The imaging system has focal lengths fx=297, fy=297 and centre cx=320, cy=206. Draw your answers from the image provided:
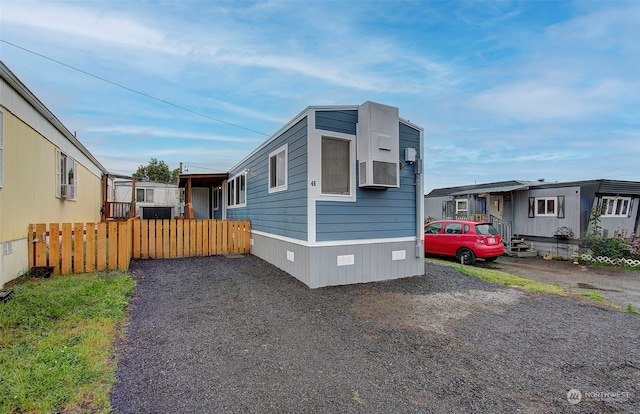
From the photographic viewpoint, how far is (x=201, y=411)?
2094 mm

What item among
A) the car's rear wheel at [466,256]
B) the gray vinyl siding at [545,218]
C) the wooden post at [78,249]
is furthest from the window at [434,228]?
the wooden post at [78,249]

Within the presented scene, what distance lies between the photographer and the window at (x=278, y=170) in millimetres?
6918

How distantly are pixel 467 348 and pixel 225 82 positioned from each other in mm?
12122

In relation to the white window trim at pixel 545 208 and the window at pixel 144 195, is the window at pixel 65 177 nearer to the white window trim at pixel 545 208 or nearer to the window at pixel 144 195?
the window at pixel 144 195

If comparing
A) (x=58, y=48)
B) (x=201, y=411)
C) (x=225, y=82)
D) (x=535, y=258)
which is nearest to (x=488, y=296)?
(x=201, y=411)

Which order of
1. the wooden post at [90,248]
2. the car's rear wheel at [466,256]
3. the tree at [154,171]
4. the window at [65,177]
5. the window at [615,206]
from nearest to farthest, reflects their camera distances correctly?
the wooden post at [90,248] < the window at [65,177] < the car's rear wheel at [466,256] < the window at [615,206] < the tree at [154,171]

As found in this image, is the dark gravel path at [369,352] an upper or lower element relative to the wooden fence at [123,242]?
lower

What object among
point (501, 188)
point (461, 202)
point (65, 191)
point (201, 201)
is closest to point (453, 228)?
point (501, 188)

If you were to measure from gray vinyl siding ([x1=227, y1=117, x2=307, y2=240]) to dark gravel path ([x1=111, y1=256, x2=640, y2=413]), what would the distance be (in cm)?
161

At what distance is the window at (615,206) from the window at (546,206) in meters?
1.52

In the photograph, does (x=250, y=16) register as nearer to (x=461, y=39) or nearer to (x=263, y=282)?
(x=461, y=39)

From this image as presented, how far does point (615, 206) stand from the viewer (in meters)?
12.2

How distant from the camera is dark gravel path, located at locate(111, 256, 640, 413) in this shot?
90.0 inches

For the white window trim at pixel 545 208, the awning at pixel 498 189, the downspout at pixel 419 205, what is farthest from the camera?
the awning at pixel 498 189
